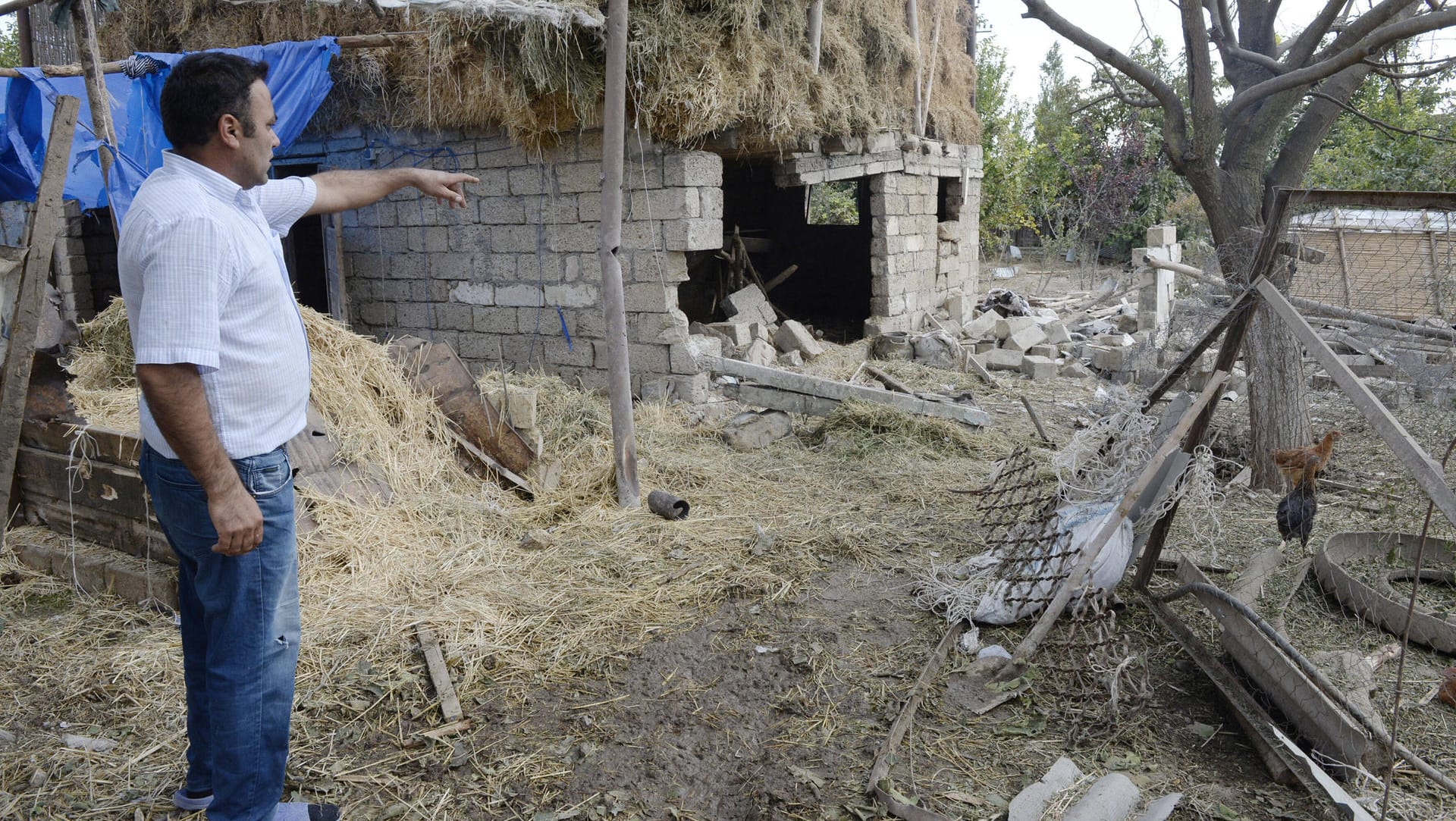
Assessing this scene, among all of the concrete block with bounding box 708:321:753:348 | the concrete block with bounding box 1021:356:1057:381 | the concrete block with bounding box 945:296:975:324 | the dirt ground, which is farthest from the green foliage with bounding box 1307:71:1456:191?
the dirt ground

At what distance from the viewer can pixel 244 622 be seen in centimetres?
220

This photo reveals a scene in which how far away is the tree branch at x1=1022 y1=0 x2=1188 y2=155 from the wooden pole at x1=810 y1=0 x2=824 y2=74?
Answer: 3.22m

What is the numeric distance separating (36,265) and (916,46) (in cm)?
859

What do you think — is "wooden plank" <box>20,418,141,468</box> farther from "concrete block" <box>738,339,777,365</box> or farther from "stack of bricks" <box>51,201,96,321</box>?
"stack of bricks" <box>51,201,96,321</box>

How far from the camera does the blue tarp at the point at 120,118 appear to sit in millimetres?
5887

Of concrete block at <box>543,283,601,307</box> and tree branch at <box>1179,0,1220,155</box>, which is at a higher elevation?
tree branch at <box>1179,0,1220,155</box>

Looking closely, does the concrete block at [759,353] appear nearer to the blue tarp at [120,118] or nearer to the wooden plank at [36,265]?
the blue tarp at [120,118]

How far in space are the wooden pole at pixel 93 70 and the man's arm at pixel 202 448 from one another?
2965 mm

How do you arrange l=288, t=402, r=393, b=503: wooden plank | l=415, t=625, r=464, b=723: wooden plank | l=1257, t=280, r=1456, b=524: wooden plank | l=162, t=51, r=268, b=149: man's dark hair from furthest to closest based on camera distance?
1. l=288, t=402, r=393, b=503: wooden plank
2. l=415, t=625, r=464, b=723: wooden plank
3. l=1257, t=280, r=1456, b=524: wooden plank
4. l=162, t=51, r=268, b=149: man's dark hair

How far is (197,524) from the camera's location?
7.04 ft

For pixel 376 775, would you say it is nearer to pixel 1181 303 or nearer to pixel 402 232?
pixel 1181 303

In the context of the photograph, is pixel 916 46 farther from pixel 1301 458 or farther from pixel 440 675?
pixel 440 675

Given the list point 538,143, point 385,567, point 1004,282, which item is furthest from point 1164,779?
point 1004,282

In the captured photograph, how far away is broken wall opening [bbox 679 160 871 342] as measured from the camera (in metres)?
12.2
